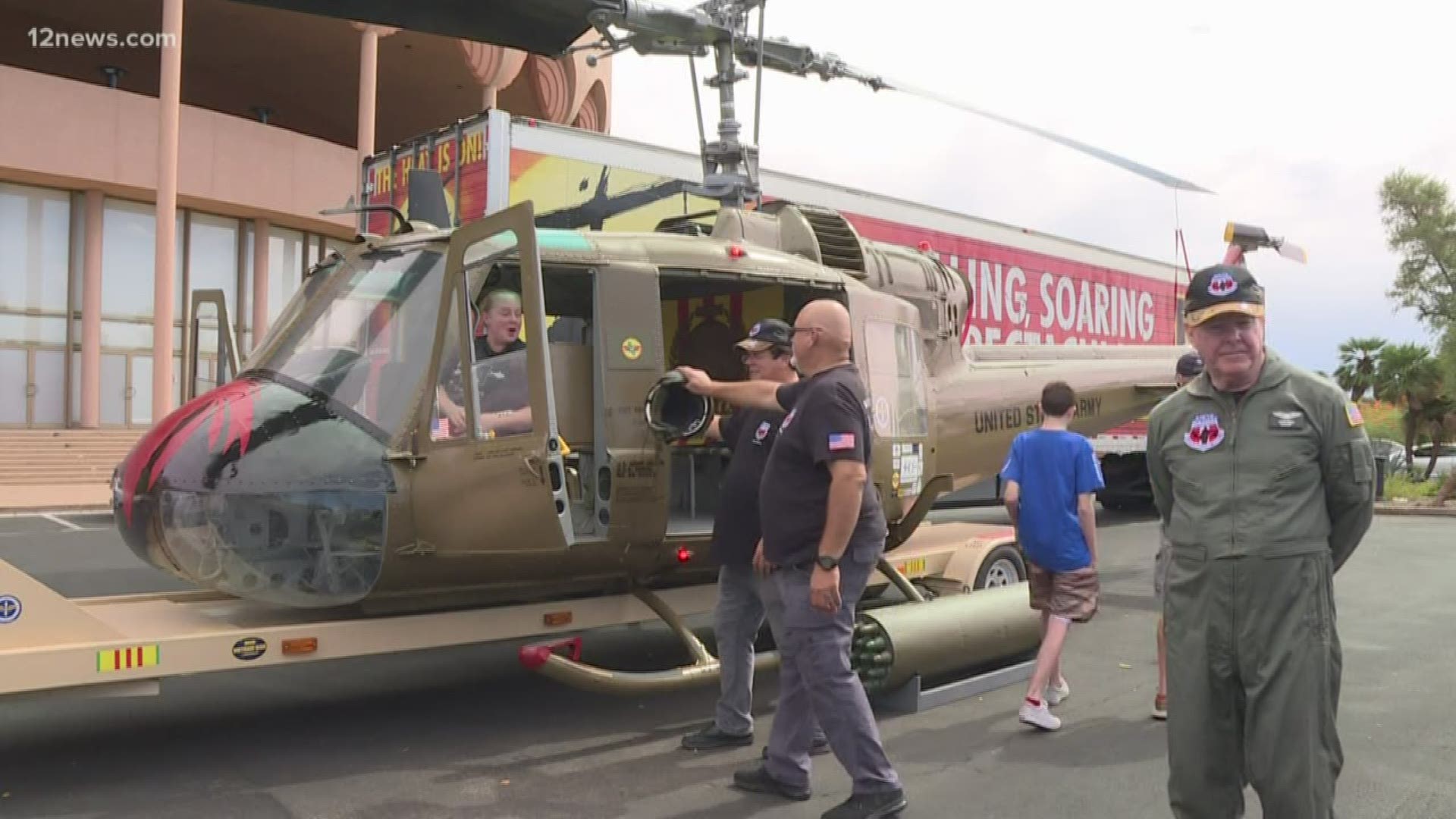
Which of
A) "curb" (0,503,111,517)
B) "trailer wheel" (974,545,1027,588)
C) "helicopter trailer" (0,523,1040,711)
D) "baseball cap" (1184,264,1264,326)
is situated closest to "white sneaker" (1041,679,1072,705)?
"helicopter trailer" (0,523,1040,711)

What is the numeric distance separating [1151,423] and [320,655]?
3.45 meters

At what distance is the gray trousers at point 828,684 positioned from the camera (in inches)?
154

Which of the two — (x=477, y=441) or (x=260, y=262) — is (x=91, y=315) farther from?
(x=477, y=441)

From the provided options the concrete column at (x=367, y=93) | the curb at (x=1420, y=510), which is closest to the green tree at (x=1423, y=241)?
the curb at (x=1420, y=510)

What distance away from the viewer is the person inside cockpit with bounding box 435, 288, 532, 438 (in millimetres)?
4859

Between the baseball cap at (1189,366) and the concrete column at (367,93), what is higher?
the concrete column at (367,93)

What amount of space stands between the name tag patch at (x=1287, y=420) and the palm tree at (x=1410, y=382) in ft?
116

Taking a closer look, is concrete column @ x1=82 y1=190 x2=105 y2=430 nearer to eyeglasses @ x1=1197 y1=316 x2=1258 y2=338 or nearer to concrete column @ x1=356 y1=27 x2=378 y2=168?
concrete column @ x1=356 y1=27 x2=378 y2=168

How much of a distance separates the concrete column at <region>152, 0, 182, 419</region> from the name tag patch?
69.1 feet

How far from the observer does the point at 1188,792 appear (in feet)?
9.92

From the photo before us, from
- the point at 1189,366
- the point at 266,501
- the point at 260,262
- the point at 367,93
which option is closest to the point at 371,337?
the point at 266,501

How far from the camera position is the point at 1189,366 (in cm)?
576

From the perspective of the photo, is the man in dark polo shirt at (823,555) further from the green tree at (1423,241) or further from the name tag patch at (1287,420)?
the green tree at (1423,241)

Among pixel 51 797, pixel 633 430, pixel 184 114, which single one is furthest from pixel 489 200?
pixel 184 114
